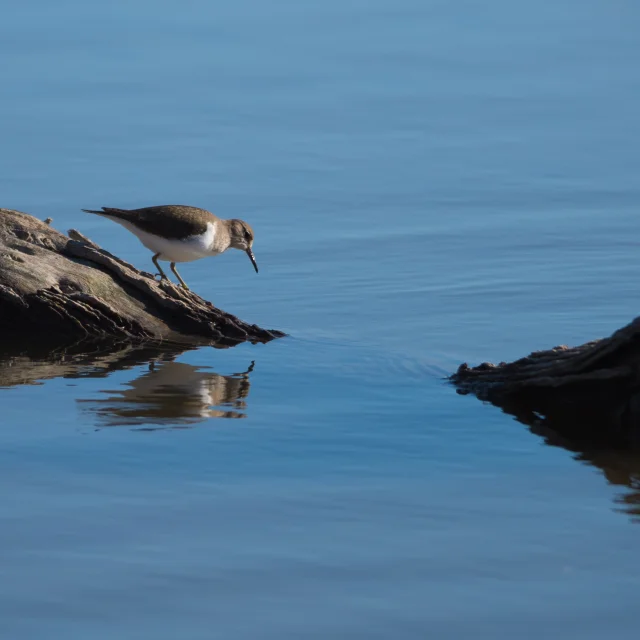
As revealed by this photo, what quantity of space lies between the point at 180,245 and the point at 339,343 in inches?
53.5

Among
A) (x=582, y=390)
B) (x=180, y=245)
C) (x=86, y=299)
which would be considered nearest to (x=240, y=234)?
(x=180, y=245)

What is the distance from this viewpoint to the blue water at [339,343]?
5.31 m

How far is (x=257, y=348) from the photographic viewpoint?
8.94m

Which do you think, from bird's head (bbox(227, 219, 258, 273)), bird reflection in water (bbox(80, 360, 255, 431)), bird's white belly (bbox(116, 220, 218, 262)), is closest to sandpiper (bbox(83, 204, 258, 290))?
bird's white belly (bbox(116, 220, 218, 262))

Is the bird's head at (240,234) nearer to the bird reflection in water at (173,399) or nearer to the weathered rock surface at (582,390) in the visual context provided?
the bird reflection in water at (173,399)

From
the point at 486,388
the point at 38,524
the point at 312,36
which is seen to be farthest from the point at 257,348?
the point at 312,36

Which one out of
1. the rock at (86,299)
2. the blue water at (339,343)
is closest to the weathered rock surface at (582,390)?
the blue water at (339,343)

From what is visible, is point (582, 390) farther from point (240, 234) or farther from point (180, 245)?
point (240, 234)

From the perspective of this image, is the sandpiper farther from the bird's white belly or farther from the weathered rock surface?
the weathered rock surface

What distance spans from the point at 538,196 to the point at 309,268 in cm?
285

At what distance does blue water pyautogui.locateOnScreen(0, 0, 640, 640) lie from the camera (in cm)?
531

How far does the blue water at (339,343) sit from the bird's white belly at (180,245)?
73 centimetres

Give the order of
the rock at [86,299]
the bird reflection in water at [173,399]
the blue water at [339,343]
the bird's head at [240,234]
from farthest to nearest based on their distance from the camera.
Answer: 1. the bird's head at [240,234]
2. the rock at [86,299]
3. the bird reflection in water at [173,399]
4. the blue water at [339,343]

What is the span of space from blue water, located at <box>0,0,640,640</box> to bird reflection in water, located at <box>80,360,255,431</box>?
0.08 ft
